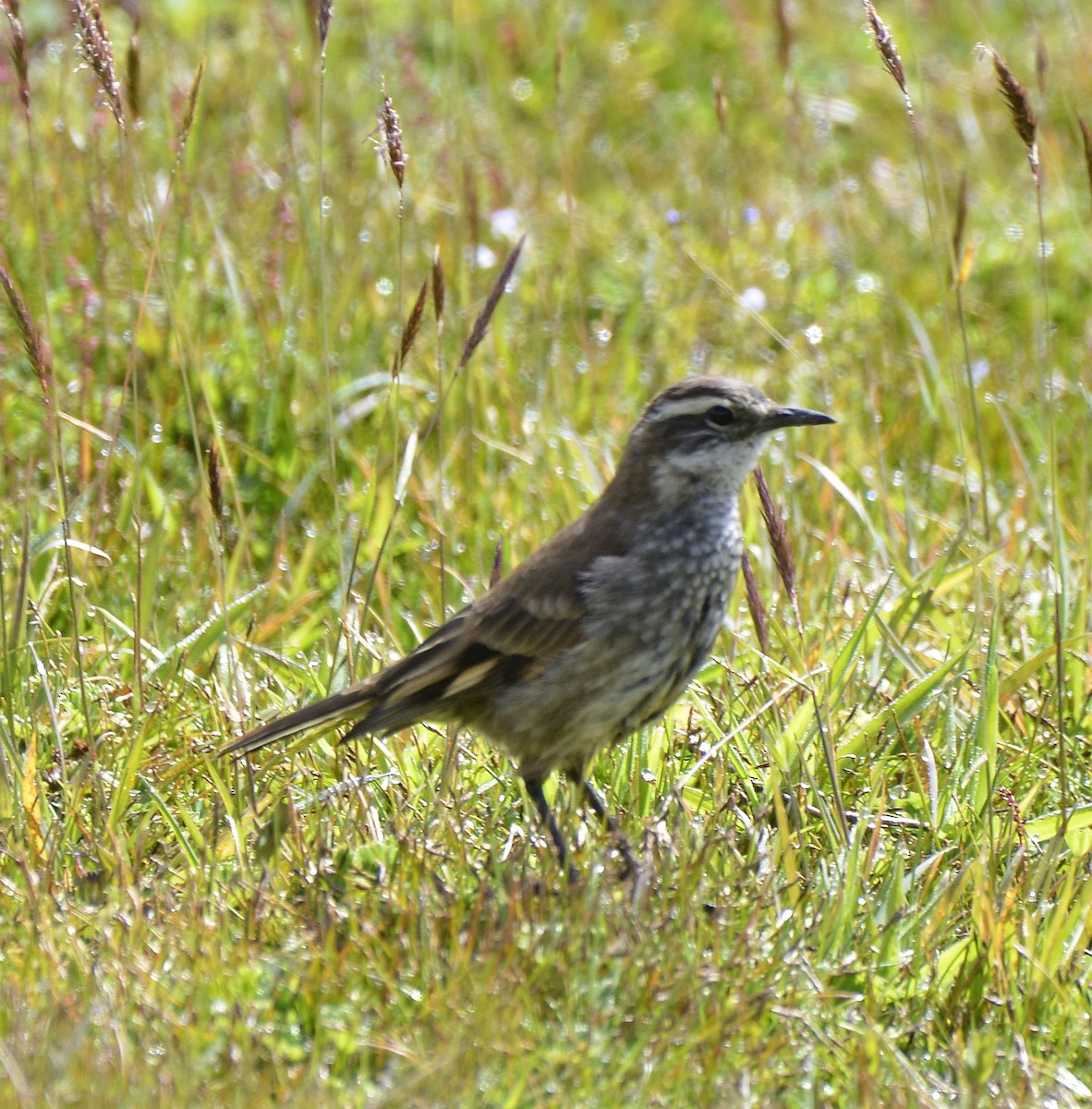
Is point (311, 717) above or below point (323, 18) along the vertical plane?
below

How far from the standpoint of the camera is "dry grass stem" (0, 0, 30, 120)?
404 cm

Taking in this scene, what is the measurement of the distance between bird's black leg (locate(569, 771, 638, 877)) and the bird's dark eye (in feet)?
3.40

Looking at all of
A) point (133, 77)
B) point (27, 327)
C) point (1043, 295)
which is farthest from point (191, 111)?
point (1043, 295)

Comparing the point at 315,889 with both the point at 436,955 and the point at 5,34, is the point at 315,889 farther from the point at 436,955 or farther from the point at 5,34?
the point at 5,34

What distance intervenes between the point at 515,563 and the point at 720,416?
52.2 inches

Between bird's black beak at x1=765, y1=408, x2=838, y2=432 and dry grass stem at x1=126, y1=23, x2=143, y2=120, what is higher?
dry grass stem at x1=126, y1=23, x2=143, y2=120

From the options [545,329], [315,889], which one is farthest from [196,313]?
[315,889]

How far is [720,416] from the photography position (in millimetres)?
4773

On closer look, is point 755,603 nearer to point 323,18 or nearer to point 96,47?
point 323,18

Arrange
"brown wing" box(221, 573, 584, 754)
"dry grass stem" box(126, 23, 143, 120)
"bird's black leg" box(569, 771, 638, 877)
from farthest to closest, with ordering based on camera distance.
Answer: "dry grass stem" box(126, 23, 143, 120) → "brown wing" box(221, 573, 584, 754) → "bird's black leg" box(569, 771, 638, 877)

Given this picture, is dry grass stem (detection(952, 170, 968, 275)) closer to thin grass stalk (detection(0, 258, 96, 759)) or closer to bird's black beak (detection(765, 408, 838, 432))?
bird's black beak (detection(765, 408, 838, 432))

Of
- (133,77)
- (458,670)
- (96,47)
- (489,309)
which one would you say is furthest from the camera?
(133,77)

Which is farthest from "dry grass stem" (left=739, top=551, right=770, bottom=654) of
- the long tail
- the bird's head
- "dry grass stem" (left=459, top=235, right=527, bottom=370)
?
the long tail

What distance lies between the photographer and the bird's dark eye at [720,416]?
4766mm
